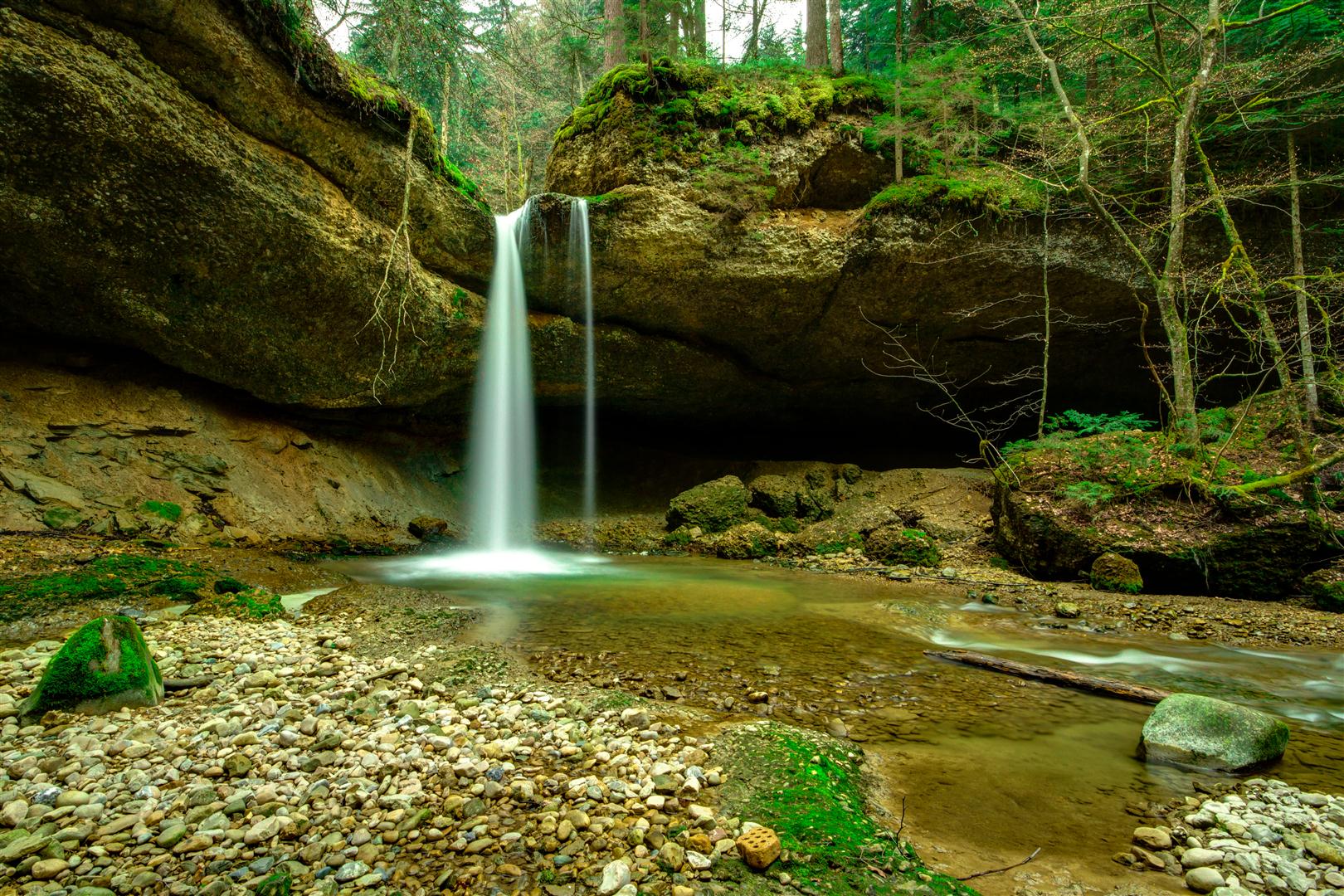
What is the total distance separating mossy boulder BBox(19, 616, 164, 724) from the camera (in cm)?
279

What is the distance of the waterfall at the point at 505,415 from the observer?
10.5 meters

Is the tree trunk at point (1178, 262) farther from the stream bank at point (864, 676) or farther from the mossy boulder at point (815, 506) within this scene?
the mossy boulder at point (815, 506)

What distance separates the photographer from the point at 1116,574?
725 centimetres

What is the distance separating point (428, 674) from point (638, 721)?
1.59 m

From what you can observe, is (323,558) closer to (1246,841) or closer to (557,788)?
(557,788)

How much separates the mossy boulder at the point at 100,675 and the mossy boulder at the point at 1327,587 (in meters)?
10.7

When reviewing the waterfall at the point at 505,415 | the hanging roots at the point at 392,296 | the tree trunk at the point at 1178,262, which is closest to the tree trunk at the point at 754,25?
the tree trunk at the point at 1178,262

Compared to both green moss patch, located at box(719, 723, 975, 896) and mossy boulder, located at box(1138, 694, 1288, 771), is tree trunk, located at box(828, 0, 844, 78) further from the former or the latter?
green moss patch, located at box(719, 723, 975, 896)

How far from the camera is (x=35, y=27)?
18.9 ft


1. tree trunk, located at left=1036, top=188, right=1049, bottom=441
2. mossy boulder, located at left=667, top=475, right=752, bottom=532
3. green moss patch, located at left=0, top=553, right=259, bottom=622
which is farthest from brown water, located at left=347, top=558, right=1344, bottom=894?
mossy boulder, located at left=667, top=475, right=752, bottom=532

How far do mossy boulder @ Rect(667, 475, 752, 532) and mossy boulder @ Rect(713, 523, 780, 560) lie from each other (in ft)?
1.77

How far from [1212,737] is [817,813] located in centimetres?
238

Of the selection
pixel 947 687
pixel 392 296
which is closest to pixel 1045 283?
pixel 947 687

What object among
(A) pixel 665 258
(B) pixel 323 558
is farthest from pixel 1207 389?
(B) pixel 323 558
